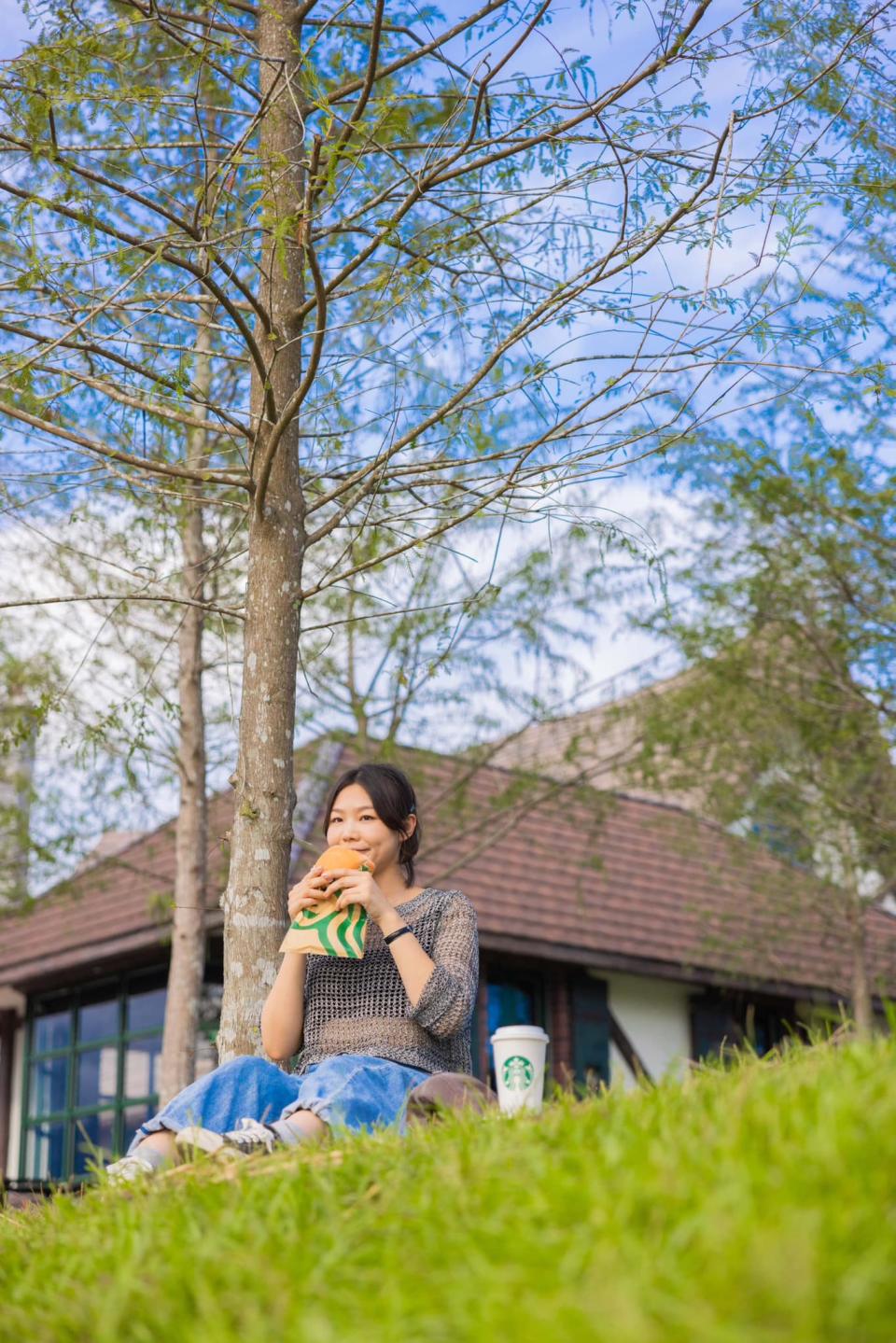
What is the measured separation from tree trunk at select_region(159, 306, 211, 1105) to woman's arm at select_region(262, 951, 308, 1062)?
345cm

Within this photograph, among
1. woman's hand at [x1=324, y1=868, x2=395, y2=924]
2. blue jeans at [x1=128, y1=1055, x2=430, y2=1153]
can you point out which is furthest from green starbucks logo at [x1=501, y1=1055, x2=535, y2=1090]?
woman's hand at [x1=324, y1=868, x2=395, y2=924]

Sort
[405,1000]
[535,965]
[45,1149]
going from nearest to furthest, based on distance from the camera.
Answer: [405,1000] → [535,965] → [45,1149]

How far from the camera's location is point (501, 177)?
4906 mm

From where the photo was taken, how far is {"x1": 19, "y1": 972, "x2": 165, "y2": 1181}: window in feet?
43.0

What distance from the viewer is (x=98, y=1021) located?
13.8 m

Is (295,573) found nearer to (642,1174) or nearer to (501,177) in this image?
(501,177)

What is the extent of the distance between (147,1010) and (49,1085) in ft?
5.99

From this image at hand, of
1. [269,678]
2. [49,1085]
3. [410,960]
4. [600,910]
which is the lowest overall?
[49,1085]

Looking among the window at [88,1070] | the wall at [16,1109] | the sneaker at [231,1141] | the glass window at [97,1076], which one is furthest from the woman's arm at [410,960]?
the wall at [16,1109]

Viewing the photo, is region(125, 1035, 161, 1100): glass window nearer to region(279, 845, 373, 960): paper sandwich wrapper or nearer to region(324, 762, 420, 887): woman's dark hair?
region(324, 762, 420, 887): woman's dark hair

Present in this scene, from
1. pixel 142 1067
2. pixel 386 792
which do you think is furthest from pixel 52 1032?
pixel 386 792

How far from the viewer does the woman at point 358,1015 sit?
3434 millimetres

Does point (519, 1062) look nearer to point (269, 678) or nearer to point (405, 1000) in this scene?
point (405, 1000)

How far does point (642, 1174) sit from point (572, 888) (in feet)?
39.2
